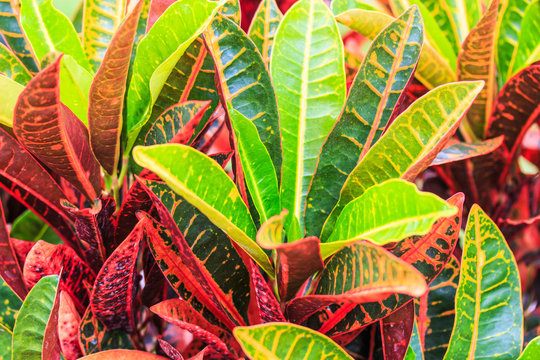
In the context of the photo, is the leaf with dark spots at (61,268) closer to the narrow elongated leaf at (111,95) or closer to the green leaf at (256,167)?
the narrow elongated leaf at (111,95)

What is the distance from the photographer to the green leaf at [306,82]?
1.85ft

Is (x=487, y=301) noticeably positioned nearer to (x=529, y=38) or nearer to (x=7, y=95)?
(x=529, y=38)

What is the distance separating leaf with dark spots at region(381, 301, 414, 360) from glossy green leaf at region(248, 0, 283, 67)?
358 mm

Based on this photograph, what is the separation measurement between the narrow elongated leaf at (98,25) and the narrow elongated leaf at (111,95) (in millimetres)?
153

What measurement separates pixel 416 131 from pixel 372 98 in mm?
82

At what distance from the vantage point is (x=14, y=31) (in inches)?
25.1

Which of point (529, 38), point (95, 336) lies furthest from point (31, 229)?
point (529, 38)

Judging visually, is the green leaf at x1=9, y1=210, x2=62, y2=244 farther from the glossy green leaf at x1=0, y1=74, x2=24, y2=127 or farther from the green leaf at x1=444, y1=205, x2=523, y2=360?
the green leaf at x1=444, y1=205, x2=523, y2=360

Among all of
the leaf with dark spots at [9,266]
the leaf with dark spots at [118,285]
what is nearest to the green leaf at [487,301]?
the leaf with dark spots at [118,285]

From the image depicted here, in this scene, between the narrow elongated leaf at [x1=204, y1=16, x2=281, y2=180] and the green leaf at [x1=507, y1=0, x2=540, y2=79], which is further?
the green leaf at [x1=507, y1=0, x2=540, y2=79]

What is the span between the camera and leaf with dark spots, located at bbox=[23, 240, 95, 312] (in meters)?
0.52

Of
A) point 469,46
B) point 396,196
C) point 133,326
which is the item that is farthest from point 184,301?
point 469,46

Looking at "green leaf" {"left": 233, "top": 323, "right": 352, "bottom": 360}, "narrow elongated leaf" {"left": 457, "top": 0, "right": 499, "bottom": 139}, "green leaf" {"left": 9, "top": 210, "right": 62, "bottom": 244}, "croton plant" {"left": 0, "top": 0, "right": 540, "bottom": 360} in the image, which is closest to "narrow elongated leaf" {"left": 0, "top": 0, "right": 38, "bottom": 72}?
"croton plant" {"left": 0, "top": 0, "right": 540, "bottom": 360}

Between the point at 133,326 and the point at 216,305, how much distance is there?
0.15m
